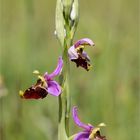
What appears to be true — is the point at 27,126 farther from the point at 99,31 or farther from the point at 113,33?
the point at 99,31

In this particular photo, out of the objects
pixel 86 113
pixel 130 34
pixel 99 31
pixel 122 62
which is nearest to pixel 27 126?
pixel 86 113

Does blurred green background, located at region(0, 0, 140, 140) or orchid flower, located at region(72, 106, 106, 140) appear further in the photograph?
blurred green background, located at region(0, 0, 140, 140)

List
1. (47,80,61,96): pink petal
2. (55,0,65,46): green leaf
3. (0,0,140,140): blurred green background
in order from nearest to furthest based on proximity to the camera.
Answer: (47,80,61,96): pink petal
(55,0,65,46): green leaf
(0,0,140,140): blurred green background

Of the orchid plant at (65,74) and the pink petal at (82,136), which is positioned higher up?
the orchid plant at (65,74)

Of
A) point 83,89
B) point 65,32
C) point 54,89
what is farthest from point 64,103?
Result: point 83,89

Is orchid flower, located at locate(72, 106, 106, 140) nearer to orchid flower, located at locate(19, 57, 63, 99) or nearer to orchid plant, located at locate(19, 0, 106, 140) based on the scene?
orchid plant, located at locate(19, 0, 106, 140)

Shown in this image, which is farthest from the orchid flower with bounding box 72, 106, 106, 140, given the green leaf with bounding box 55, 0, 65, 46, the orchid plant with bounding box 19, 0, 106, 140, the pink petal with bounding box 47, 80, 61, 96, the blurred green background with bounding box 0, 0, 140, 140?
the blurred green background with bounding box 0, 0, 140, 140

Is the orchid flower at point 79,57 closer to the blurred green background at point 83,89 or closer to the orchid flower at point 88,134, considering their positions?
the orchid flower at point 88,134

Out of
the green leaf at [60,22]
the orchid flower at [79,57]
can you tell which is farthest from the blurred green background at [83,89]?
the orchid flower at [79,57]

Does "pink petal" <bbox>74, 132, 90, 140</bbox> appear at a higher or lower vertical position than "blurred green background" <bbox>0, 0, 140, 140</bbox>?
lower
